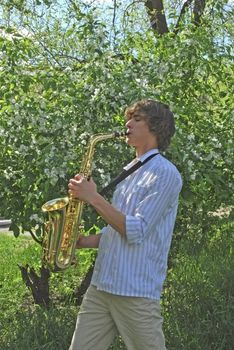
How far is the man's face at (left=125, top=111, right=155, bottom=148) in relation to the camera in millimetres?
2703

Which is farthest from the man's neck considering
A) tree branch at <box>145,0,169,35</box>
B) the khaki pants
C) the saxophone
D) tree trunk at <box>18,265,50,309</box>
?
tree branch at <box>145,0,169,35</box>

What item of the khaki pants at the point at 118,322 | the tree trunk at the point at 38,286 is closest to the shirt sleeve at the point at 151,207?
the khaki pants at the point at 118,322

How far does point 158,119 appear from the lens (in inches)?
106

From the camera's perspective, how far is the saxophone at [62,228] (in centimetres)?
282

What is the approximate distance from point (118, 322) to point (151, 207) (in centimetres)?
55

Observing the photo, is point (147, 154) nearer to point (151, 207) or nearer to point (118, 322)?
point (151, 207)

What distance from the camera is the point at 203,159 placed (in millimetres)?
4324

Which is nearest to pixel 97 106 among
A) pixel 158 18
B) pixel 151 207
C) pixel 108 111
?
pixel 108 111

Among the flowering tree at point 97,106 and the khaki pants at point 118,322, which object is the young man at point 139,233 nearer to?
the khaki pants at point 118,322

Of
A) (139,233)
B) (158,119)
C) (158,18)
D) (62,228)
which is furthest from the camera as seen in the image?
(158,18)

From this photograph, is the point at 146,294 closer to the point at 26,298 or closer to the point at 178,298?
the point at 178,298

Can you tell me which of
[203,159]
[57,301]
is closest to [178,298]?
[203,159]

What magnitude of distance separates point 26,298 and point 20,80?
2.35 meters

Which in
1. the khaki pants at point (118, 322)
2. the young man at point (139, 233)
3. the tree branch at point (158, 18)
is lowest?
the khaki pants at point (118, 322)
